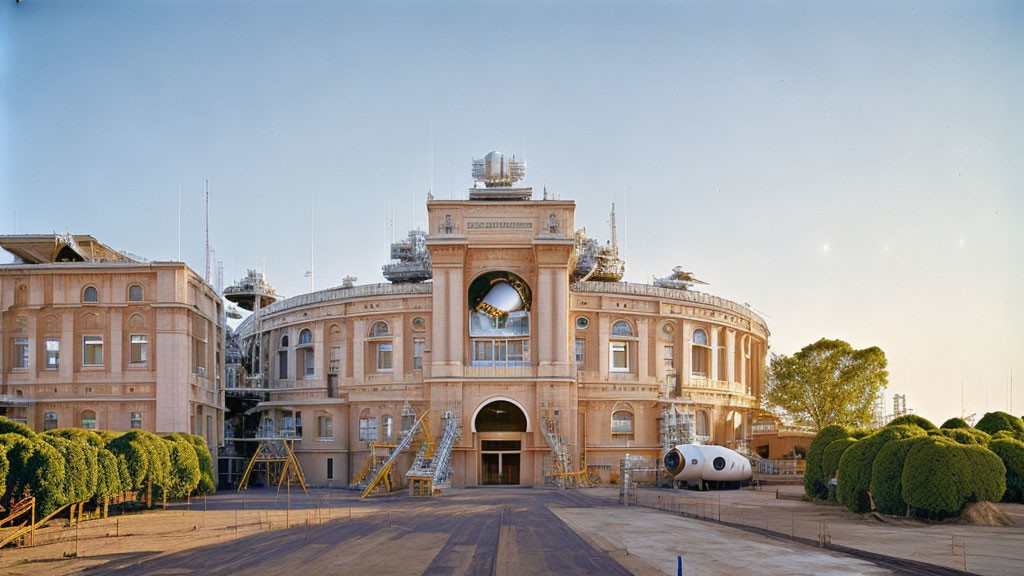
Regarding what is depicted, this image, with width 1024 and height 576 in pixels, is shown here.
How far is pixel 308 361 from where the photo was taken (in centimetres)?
9444

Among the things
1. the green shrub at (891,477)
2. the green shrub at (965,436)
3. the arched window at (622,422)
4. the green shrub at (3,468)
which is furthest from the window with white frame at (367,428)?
the green shrub at (891,477)

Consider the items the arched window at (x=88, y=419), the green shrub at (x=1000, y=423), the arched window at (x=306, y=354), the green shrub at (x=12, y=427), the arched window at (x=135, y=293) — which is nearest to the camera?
the green shrub at (x=12, y=427)

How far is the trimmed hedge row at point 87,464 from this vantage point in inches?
1614

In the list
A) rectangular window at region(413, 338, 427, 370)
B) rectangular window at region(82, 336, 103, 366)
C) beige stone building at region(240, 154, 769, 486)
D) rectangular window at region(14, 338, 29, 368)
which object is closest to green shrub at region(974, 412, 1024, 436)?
beige stone building at region(240, 154, 769, 486)

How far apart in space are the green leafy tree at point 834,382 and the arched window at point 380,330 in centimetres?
3785

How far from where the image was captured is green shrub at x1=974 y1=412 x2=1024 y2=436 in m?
57.3

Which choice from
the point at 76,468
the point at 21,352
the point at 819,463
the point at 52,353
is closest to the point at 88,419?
the point at 52,353

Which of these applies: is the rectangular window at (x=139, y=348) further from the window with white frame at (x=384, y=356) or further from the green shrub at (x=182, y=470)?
the window with white frame at (x=384, y=356)

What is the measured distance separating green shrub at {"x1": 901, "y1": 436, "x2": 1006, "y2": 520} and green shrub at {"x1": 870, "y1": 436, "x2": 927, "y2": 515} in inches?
45.6

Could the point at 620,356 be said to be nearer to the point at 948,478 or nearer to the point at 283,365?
the point at 283,365

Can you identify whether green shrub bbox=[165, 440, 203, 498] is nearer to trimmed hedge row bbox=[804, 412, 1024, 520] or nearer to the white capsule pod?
the white capsule pod

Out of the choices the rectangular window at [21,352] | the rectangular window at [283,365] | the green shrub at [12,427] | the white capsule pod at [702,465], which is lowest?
the white capsule pod at [702,465]

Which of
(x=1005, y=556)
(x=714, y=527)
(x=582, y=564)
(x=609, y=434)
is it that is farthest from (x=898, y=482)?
(x=609, y=434)

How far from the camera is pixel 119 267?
71812mm
